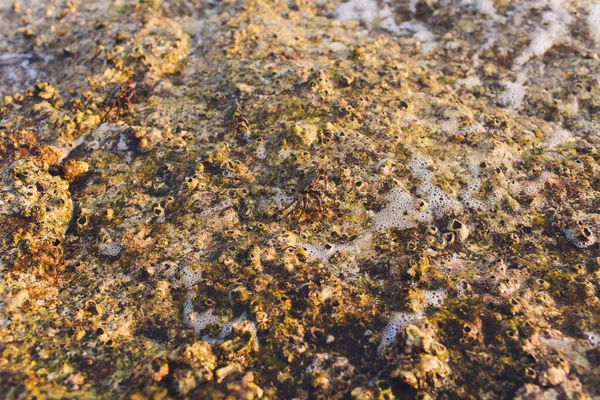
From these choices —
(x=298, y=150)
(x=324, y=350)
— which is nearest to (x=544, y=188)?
(x=298, y=150)

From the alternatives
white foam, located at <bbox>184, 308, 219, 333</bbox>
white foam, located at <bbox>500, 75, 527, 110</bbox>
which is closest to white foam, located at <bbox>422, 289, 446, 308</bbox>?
white foam, located at <bbox>184, 308, 219, 333</bbox>

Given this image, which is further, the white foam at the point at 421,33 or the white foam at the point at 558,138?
the white foam at the point at 421,33

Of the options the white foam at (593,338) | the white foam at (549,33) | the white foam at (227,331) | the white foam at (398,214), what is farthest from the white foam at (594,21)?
the white foam at (227,331)

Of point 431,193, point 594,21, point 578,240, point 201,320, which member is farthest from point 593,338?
point 594,21

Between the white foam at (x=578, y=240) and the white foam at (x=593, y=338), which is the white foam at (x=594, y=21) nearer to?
the white foam at (x=578, y=240)

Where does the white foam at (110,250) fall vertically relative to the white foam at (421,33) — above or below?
below

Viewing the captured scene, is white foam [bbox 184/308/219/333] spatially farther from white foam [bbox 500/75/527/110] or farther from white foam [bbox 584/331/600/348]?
white foam [bbox 500/75/527/110]
